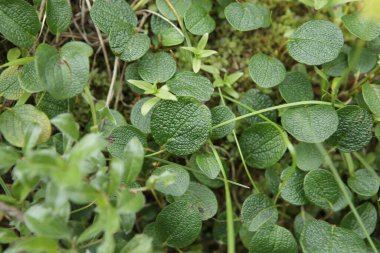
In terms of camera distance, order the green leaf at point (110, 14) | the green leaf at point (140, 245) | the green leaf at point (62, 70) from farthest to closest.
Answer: the green leaf at point (110, 14) < the green leaf at point (62, 70) < the green leaf at point (140, 245)

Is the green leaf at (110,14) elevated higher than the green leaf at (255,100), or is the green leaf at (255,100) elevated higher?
the green leaf at (110,14)

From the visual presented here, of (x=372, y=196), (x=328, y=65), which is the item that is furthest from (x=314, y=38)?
(x=372, y=196)

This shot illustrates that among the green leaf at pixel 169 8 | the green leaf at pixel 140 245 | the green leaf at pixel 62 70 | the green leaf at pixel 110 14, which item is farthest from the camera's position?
the green leaf at pixel 169 8

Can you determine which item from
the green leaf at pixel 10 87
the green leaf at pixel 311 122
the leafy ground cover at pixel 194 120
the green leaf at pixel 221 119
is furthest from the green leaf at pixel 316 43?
the green leaf at pixel 10 87

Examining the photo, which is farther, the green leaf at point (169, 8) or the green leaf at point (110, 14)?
the green leaf at point (169, 8)


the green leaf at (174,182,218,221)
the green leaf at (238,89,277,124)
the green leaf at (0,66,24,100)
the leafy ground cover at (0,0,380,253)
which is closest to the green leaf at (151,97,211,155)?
the leafy ground cover at (0,0,380,253)

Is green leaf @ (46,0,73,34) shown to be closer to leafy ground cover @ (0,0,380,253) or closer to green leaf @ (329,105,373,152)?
leafy ground cover @ (0,0,380,253)

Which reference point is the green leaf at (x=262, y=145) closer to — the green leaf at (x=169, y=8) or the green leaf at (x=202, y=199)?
the green leaf at (x=202, y=199)
